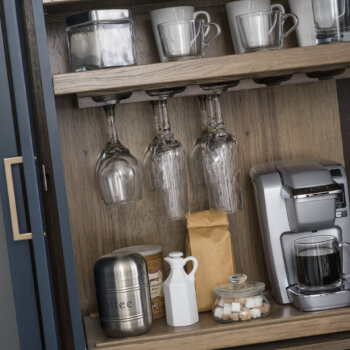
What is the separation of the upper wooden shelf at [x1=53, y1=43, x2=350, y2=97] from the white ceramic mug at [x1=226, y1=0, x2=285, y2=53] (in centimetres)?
13

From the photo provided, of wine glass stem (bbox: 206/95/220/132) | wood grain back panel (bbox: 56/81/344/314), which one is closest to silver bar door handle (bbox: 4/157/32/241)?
wood grain back panel (bbox: 56/81/344/314)

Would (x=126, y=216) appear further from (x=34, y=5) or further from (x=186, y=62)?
(x=34, y=5)

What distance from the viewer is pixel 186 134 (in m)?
2.30

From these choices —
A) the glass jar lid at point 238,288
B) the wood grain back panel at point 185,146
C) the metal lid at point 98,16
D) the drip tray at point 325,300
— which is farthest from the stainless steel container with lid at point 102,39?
the drip tray at point 325,300

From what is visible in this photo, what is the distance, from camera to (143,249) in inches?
85.4

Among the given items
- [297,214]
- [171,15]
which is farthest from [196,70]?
[297,214]

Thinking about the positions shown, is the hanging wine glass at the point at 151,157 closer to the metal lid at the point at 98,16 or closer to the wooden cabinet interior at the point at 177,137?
the wooden cabinet interior at the point at 177,137

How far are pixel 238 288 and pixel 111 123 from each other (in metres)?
0.66

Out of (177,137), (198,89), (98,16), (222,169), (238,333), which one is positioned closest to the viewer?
(98,16)

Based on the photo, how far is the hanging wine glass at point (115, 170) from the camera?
6.66 ft

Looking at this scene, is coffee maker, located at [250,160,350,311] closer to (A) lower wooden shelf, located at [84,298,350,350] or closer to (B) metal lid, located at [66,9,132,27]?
(A) lower wooden shelf, located at [84,298,350,350]

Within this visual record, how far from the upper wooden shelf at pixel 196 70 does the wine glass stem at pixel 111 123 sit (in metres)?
0.13

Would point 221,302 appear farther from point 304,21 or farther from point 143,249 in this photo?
point 304,21

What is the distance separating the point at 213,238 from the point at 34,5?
925 mm
